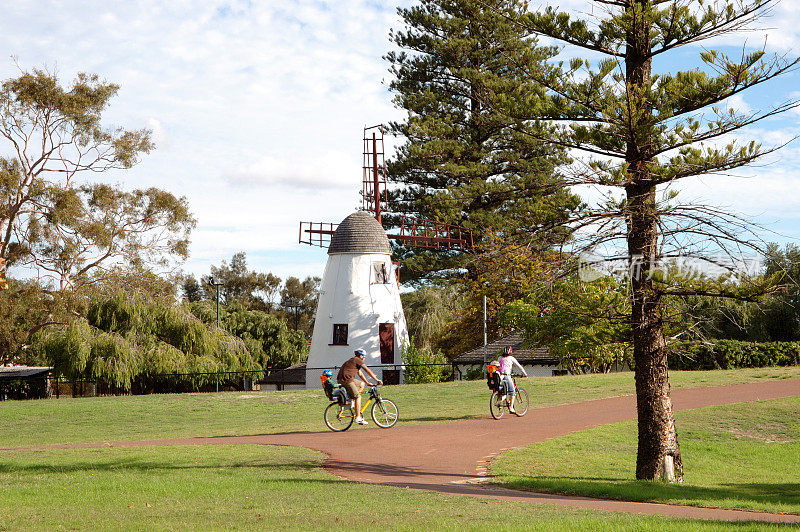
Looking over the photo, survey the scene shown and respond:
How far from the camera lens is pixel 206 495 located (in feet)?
35.3

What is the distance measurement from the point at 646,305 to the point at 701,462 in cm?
469

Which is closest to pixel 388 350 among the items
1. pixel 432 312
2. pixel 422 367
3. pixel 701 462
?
pixel 422 367

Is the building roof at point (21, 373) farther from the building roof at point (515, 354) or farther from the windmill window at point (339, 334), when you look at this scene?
the building roof at point (515, 354)

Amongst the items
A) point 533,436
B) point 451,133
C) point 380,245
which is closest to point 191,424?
point 533,436

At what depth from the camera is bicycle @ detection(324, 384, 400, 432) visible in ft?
62.2

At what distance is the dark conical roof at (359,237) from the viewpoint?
1647 inches

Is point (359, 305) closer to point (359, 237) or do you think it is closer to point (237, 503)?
point (359, 237)

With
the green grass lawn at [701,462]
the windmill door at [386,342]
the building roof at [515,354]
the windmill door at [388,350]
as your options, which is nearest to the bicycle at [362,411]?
the green grass lawn at [701,462]

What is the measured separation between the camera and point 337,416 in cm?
1898

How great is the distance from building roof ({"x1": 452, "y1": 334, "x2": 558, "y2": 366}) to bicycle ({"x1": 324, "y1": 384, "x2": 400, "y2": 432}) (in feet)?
67.6

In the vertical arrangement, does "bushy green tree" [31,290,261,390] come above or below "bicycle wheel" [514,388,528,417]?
above

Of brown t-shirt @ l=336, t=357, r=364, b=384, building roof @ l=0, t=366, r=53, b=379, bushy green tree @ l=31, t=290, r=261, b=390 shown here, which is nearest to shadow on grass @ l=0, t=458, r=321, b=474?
brown t-shirt @ l=336, t=357, r=364, b=384

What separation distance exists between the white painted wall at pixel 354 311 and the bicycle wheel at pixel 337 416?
20880 millimetres

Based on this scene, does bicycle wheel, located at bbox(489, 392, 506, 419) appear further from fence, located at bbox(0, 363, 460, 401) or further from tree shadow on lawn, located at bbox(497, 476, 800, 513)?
fence, located at bbox(0, 363, 460, 401)
